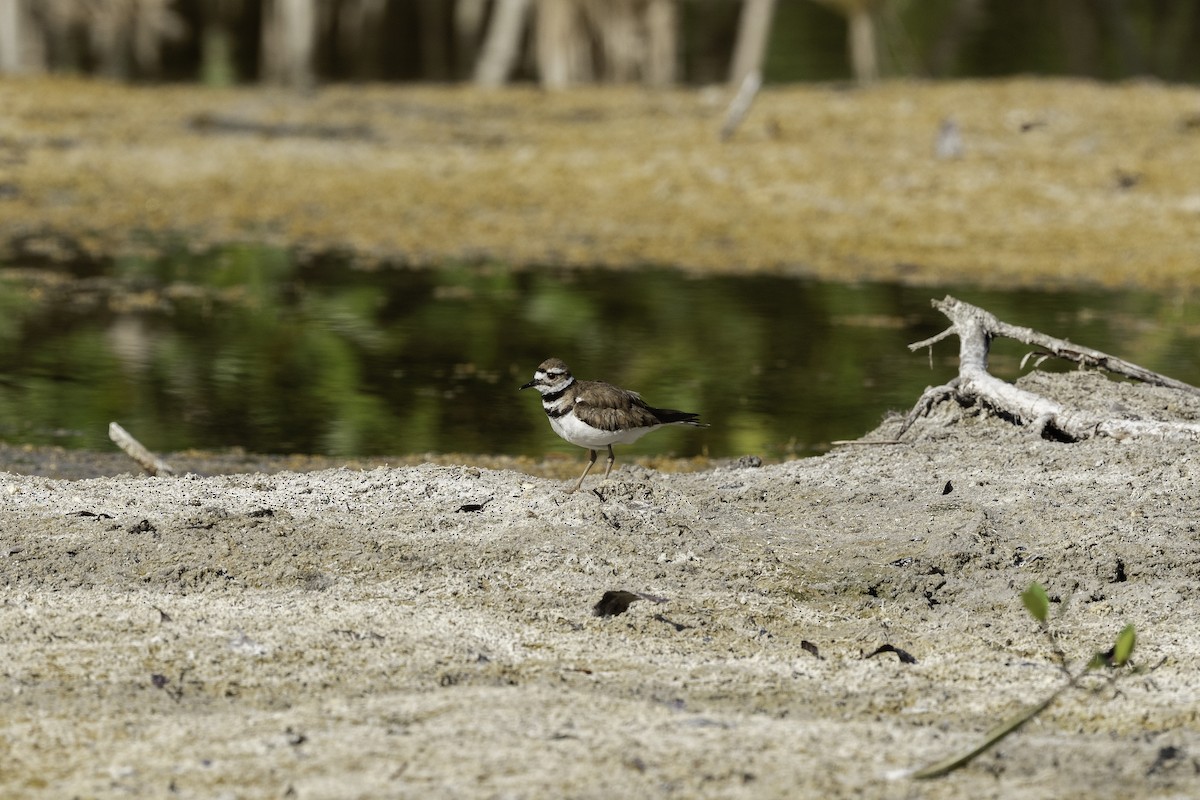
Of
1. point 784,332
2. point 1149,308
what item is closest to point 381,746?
point 784,332

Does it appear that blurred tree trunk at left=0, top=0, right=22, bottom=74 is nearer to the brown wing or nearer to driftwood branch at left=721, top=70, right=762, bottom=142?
driftwood branch at left=721, top=70, right=762, bottom=142

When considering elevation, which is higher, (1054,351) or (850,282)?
(1054,351)

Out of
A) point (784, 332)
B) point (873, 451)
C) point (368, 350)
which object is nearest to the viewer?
point (873, 451)

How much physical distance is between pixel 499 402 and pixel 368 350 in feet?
5.67

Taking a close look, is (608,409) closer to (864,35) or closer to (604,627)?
(604,627)

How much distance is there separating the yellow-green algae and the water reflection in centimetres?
102

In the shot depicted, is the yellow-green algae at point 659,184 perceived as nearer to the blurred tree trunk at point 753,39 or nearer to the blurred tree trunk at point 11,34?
the blurred tree trunk at point 11,34

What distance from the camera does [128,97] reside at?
2302 cm

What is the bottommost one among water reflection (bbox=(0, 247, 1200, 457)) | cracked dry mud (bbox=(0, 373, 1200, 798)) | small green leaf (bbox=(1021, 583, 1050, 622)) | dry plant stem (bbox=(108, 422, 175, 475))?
water reflection (bbox=(0, 247, 1200, 457))

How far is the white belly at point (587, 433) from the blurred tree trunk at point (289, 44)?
1803 centimetres

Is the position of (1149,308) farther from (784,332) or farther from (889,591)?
(889,591)

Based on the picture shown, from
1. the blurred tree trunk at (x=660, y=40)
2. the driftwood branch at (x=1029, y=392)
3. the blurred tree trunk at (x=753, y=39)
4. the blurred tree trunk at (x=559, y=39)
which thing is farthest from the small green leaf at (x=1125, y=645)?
the blurred tree trunk at (x=660, y=40)

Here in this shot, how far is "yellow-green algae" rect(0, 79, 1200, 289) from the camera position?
52.7ft

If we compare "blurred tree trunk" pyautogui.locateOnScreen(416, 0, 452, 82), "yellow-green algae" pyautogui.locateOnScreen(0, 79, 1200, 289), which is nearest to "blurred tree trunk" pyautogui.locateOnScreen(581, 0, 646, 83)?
"blurred tree trunk" pyautogui.locateOnScreen(416, 0, 452, 82)
